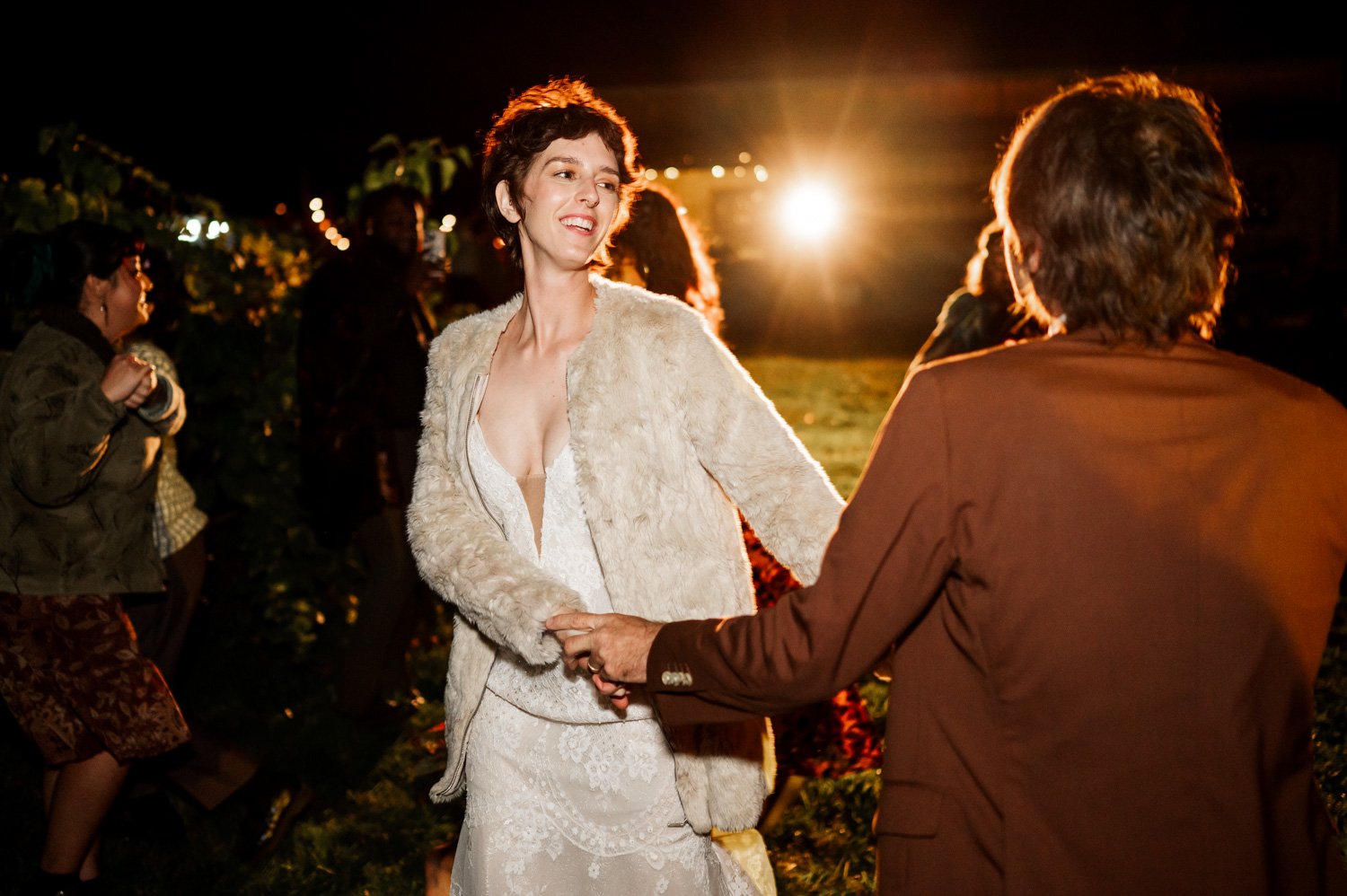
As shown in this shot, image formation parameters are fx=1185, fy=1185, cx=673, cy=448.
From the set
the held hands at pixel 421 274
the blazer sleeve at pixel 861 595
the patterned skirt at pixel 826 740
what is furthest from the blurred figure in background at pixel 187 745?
the blazer sleeve at pixel 861 595

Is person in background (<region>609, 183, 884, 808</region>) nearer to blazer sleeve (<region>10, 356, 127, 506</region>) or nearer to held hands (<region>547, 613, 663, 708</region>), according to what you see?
held hands (<region>547, 613, 663, 708</region>)

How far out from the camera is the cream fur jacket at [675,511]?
8.57ft

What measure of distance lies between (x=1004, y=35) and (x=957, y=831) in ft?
75.0

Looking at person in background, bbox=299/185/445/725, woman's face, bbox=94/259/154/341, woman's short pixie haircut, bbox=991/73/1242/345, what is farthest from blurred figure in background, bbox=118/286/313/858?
woman's short pixie haircut, bbox=991/73/1242/345

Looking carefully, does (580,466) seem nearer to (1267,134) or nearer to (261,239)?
A: (261,239)

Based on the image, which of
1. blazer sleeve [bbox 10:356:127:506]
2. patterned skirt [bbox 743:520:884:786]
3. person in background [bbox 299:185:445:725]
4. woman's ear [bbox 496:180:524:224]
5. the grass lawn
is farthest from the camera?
person in background [bbox 299:185:445:725]

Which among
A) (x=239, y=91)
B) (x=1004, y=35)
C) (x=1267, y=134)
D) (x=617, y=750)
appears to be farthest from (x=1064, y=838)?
(x=1267, y=134)

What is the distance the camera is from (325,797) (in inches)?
197

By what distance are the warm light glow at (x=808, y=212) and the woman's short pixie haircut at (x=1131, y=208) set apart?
983 inches

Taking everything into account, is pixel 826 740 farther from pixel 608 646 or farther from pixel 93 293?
pixel 93 293

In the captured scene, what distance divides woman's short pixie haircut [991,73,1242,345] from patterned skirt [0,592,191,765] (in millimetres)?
3263

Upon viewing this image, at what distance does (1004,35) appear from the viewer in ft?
72.9

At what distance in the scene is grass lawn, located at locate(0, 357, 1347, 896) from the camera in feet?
14.2

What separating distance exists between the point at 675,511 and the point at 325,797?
3.07m
